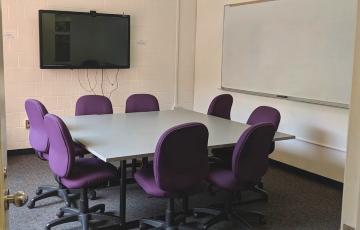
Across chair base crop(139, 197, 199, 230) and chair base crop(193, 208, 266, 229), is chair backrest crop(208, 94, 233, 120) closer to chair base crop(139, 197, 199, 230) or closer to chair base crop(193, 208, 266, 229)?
chair base crop(193, 208, 266, 229)

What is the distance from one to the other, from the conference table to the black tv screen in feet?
5.08

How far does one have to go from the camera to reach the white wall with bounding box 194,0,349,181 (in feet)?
14.6

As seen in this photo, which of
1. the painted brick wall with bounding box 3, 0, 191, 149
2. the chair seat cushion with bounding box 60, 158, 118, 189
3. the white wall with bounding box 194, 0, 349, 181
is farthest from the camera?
the painted brick wall with bounding box 3, 0, 191, 149

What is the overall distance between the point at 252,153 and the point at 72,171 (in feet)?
4.60

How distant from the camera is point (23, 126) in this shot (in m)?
5.47

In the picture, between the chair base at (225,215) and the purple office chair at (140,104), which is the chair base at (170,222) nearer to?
the chair base at (225,215)

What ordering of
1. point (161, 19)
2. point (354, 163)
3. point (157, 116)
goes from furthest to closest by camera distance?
point (161, 19), point (157, 116), point (354, 163)

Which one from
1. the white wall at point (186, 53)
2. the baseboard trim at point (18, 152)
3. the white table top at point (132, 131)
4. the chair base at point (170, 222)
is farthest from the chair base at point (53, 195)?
the white wall at point (186, 53)

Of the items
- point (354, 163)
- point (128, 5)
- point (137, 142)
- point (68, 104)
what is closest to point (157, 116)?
point (137, 142)

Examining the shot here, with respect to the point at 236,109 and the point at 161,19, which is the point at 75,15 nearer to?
the point at 161,19

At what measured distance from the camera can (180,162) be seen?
2.83 m

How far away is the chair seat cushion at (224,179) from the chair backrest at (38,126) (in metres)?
1.51

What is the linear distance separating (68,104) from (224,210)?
3237 millimetres

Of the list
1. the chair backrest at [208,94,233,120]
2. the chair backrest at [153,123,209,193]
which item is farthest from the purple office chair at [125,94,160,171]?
the chair backrest at [153,123,209,193]
